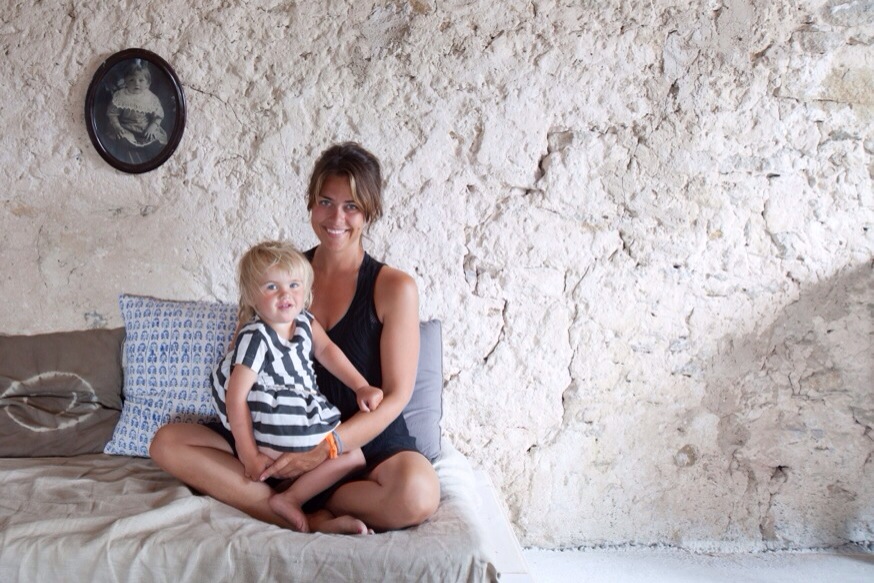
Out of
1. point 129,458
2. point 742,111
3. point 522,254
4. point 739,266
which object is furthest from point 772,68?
point 129,458

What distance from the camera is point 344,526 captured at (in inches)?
69.4

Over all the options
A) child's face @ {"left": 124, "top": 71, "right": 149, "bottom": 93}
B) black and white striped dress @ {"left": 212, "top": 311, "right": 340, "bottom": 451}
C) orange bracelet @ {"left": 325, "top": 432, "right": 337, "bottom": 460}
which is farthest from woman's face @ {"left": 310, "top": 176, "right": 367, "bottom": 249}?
child's face @ {"left": 124, "top": 71, "right": 149, "bottom": 93}

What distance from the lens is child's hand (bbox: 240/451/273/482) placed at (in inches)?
73.5

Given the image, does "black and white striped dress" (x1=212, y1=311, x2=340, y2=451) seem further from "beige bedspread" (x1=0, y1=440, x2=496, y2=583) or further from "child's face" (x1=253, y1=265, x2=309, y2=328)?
"beige bedspread" (x1=0, y1=440, x2=496, y2=583)

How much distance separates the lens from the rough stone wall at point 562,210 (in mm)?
2598

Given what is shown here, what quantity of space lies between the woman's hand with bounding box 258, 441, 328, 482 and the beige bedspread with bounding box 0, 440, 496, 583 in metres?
0.13

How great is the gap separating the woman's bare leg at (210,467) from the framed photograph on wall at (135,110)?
1.08 meters

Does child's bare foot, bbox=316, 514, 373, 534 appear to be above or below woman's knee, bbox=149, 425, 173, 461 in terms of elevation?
below

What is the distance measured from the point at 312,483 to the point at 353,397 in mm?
278

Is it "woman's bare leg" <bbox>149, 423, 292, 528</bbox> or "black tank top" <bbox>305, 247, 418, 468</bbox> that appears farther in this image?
"black tank top" <bbox>305, 247, 418, 468</bbox>

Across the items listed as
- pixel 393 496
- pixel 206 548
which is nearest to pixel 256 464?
pixel 206 548

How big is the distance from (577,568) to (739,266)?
124 centimetres

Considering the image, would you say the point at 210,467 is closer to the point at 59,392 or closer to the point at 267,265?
the point at 267,265

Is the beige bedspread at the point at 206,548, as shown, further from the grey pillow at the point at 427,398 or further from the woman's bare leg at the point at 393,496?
the grey pillow at the point at 427,398
